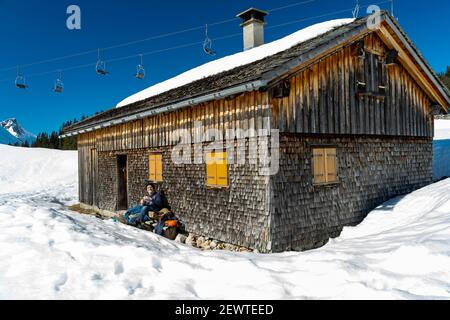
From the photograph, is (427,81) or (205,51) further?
(205,51)

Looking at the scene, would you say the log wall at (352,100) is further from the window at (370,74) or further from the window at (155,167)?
the window at (155,167)

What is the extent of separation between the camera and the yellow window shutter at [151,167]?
1116cm

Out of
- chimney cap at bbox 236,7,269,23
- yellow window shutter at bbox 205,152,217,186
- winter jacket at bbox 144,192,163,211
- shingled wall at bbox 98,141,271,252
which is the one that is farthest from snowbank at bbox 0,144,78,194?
yellow window shutter at bbox 205,152,217,186

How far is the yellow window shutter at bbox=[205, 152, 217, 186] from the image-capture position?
28.6ft

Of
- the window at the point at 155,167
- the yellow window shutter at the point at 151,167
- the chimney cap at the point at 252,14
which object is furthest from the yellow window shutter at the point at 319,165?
the chimney cap at the point at 252,14

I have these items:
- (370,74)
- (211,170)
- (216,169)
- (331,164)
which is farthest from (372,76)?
(211,170)

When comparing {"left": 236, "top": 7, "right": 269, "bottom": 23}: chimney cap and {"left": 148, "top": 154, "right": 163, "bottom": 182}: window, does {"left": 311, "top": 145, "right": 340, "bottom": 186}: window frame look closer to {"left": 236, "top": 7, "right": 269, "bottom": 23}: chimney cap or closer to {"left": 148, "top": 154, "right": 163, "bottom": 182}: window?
{"left": 148, "top": 154, "right": 163, "bottom": 182}: window

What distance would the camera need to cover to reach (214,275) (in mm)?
4391

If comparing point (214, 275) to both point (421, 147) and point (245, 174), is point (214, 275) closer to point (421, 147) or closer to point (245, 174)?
point (245, 174)

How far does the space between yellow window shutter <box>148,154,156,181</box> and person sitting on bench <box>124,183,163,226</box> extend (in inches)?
25.8

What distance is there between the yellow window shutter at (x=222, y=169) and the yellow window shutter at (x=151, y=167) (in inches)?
132

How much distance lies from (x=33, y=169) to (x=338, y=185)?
32326mm
